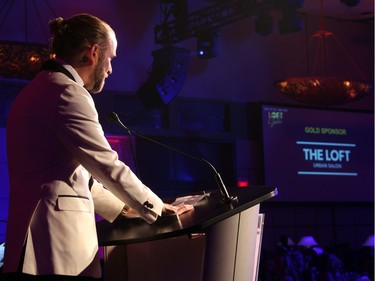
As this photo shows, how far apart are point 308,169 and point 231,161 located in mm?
1194

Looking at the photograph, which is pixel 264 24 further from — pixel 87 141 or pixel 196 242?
pixel 87 141

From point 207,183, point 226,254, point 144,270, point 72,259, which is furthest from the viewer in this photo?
point 207,183

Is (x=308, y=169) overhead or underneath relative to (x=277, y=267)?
overhead

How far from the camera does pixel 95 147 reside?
5.57 feet

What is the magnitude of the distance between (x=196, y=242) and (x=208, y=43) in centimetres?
593

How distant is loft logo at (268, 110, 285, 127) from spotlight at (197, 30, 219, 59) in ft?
5.99

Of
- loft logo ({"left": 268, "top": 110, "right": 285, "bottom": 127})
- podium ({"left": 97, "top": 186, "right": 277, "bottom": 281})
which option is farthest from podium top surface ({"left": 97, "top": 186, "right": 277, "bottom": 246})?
loft logo ({"left": 268, "top": 110, "right": 285, "bottom": 127})

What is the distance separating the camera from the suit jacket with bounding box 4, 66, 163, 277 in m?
1.65

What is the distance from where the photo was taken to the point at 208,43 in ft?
25.7

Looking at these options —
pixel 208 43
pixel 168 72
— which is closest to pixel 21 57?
pixel 168 72

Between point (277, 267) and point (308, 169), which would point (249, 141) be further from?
point (277, 267)

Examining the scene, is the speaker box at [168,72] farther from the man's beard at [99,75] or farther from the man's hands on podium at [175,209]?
the man's beard at [99,75]

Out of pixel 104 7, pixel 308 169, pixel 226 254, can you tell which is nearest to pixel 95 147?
pixel 226 254

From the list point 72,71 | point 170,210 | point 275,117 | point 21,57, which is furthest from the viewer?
point 275,117
